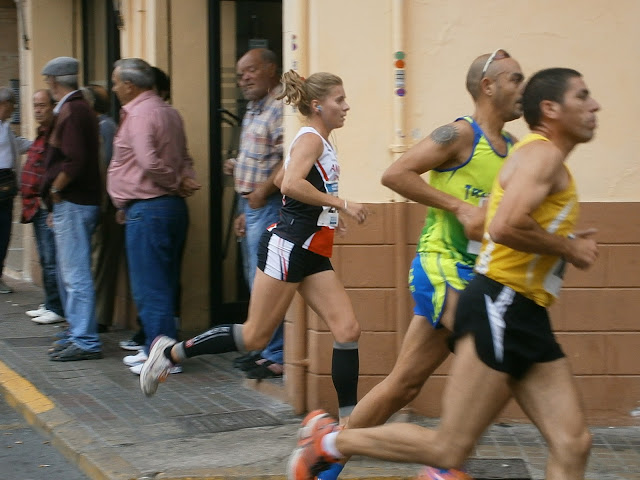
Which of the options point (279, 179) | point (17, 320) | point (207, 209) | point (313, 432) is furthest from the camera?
point (17, 320)

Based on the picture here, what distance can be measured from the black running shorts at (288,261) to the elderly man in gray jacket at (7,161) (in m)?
5.64

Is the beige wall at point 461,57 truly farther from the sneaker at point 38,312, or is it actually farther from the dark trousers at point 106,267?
the sneaker at point 38,312

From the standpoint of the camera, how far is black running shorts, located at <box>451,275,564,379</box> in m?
4.03

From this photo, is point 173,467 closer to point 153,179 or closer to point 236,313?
point 153,179

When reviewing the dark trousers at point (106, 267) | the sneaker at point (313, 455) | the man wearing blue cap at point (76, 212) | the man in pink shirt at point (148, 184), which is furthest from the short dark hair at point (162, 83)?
the sneaker at point (313, 455)

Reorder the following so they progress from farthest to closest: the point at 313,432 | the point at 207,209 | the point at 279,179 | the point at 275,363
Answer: the point at 207,209, the point at 275,363, the point at 279,179, the point at 313,432

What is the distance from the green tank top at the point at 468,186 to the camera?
189 inches

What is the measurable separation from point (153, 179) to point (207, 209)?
1.29m

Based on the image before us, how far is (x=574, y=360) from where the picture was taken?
20.8 feet

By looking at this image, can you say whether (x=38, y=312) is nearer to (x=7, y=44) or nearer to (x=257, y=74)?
(x=257, y=74)

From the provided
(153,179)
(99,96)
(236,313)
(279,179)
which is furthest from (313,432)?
(99,96)

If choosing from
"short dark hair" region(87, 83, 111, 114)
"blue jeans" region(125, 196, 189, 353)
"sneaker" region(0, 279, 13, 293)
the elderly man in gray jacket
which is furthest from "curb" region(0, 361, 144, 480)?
"sneaker" region(0, 279, 13, 293)

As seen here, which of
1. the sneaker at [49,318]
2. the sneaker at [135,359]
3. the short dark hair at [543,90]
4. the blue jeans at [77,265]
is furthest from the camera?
the sneaker at [49,318]

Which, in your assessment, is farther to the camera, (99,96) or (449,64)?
(99,96)
